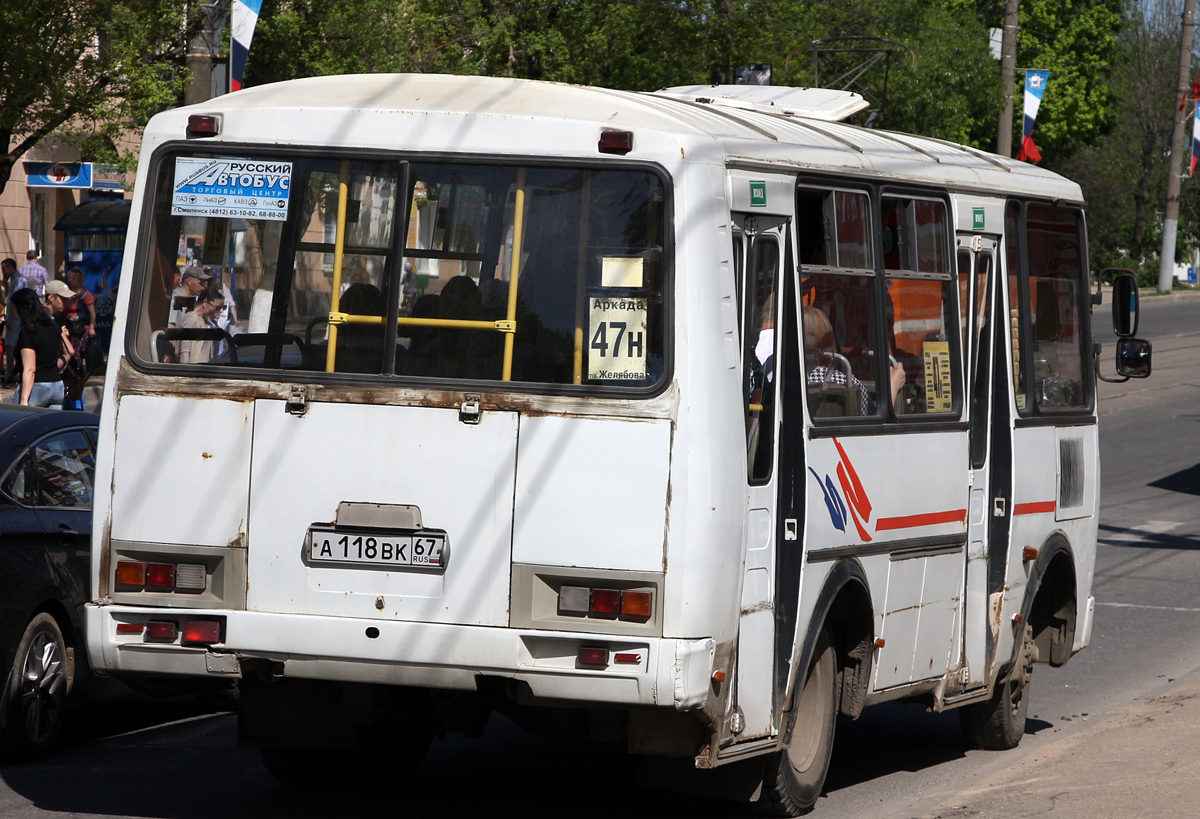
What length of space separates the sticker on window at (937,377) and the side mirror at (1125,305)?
7.33ft

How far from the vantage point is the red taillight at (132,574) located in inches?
234

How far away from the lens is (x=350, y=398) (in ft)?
19.3

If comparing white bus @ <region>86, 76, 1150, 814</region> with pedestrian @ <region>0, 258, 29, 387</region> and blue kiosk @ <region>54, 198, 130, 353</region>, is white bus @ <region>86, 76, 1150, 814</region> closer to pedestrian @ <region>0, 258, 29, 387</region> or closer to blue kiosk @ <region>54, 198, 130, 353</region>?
pedestrian @ <region>0, 258, 29, 387</region>

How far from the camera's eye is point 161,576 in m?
5.94

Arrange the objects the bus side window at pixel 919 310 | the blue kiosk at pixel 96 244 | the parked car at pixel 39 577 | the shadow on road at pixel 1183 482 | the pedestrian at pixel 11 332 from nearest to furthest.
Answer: the bus side window at pixel 919 310, the parked car at pixel 39 577, the pedestrian at pixel 11 332, the shadow on road at pixel 1183 482, the blue kiosk at pixel 96 244

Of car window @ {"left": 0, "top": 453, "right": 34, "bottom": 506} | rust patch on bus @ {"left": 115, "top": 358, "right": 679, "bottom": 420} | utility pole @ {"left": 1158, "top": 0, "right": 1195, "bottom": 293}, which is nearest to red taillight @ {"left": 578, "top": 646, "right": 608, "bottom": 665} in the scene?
rust patch on bus @ {"left": 115, "top": 358, "right": 679, "bottom": 420}

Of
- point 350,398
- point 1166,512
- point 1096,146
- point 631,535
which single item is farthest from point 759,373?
point 1096,146

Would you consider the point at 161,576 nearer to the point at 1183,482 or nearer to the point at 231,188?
the point at 231,188

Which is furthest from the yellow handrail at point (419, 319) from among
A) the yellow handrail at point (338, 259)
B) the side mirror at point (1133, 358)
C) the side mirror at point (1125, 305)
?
the side mirror at point (1125, 305)

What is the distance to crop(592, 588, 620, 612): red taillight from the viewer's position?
561 cm

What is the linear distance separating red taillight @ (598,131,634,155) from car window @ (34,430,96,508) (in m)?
3.32

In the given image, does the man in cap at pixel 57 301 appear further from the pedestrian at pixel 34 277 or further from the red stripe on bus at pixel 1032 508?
the red stripe on bus at pixel 1032 508

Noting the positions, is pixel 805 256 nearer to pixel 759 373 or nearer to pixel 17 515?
pixel 759 373

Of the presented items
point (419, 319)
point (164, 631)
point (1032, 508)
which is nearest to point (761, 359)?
point (419, 319)
